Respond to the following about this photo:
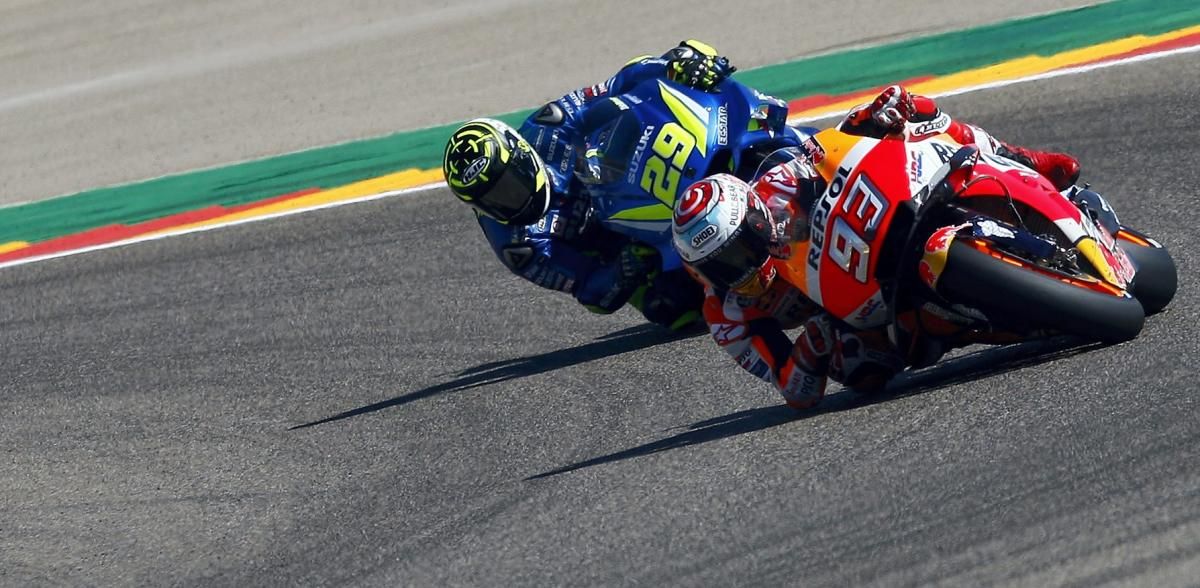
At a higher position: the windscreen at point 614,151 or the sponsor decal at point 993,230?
the sponsor decal at point 993,230

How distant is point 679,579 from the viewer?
569cm

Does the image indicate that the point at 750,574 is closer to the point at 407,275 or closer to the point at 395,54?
the point at 407,275

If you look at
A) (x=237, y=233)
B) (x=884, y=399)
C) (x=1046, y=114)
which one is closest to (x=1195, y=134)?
(x=1046, y=114)

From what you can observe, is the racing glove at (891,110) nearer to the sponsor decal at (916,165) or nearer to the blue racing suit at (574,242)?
the sponsor decal at (916,165)

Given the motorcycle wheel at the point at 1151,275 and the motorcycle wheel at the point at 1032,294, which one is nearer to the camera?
the motorcycle wheel at the point at 1032,294

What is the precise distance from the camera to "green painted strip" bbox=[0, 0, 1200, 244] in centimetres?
1220

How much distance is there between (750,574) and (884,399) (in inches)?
60.2

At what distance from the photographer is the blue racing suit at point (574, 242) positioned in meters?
9.11

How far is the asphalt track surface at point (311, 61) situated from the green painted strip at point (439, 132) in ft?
0.80

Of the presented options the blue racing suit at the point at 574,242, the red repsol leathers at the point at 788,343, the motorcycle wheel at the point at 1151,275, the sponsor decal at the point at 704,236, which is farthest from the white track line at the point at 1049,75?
the sponsor decal at the point at 704,236

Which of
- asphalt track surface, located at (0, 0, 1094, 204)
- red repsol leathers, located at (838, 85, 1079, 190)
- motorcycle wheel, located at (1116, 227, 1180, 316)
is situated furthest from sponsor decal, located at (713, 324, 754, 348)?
asphalt track surface, located at (0, 0, 1094, 204)

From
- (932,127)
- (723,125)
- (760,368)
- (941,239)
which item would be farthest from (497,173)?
(941,239)

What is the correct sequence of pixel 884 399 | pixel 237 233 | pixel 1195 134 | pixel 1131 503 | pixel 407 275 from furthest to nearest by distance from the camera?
1. pixel 237 233
2. pixel 407 275
3. pixel 1195 134
4. pixel 884 399
5. pixel 1131 503

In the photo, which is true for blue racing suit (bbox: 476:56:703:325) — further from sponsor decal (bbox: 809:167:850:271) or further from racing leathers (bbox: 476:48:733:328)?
sponsor decal (bbox: 809:167:850:271)
